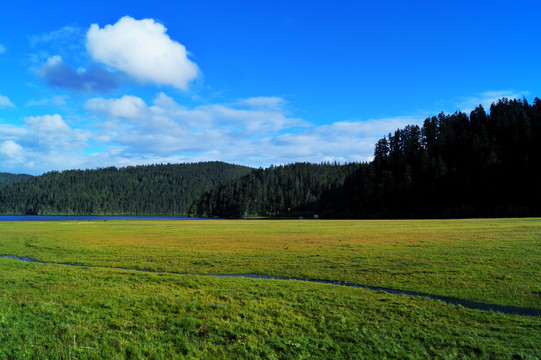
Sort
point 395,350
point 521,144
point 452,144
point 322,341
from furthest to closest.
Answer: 1. point 452,144
2. point 521,144
3. point 322,341
4. point 395,350

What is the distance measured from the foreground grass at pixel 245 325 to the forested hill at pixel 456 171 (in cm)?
11376

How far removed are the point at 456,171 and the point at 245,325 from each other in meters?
147

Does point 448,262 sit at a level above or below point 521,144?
below

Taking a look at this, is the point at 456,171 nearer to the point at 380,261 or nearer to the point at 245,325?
the point at 380,261

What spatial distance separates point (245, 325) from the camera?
12.7 m

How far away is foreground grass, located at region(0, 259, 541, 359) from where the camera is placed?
1035 cm

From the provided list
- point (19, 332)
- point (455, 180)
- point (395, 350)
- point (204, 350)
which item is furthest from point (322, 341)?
point (455, 180)

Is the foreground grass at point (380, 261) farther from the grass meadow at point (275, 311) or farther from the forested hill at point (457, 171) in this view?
the forested hill at point (457, 171)

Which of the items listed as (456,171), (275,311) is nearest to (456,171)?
(456,171)

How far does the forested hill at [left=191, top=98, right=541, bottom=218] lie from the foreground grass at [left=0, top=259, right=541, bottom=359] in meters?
114

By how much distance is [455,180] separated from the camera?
434 ft

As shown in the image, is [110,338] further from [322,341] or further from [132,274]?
[132,274]

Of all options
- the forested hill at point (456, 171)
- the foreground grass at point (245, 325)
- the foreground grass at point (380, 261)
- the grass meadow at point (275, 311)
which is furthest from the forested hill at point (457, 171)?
the foreground grass at point (245, 325)

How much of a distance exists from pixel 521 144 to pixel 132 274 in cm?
15433
